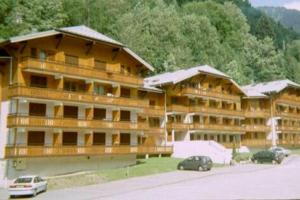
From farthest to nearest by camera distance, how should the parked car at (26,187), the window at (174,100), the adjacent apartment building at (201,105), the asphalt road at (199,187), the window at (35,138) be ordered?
1. the window at (174,100)
2. the adjacent apartment building at (201,105)
3. the window at (35,138)
4. the parked car at (26,187)
5. the asphalt road at (199,187)

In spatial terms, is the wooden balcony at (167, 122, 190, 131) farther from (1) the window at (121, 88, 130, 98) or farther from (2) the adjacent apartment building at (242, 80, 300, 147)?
(2) the adjacent apartment building at (242, 80, 300, 147)

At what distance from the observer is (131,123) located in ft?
164

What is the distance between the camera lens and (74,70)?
44.5m

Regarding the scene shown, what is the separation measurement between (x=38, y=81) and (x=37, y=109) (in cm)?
268

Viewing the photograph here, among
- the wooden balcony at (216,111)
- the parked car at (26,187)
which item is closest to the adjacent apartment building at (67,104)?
the parked car at (26,187)

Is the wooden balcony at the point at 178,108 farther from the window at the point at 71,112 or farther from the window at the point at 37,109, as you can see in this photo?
the window at the point at 37,109

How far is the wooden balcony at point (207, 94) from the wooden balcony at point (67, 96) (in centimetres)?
1180

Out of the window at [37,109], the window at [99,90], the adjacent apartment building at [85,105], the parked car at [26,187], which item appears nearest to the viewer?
the parked car at [26,187]

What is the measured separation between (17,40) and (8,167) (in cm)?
1088

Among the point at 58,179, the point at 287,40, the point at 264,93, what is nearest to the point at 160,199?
the point at 58,179

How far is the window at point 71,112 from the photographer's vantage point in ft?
148

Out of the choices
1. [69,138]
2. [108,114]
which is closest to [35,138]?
[69,138]

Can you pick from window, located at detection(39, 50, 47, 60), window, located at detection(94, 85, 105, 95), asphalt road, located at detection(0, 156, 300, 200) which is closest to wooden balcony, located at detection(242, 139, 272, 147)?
asphalt road, located at detection(0, 156, 300, 200)

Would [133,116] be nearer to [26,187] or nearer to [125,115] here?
[125,115]
